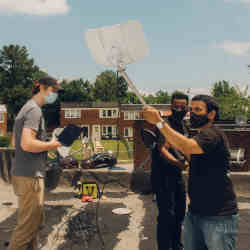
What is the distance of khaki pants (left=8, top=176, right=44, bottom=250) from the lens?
3.41 meters

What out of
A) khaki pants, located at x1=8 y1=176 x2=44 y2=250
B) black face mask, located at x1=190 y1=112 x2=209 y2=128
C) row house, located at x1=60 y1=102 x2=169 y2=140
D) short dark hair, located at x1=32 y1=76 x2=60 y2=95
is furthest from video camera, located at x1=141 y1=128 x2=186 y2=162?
row house, located at x1=60 y1=102 x2=169 y2=140

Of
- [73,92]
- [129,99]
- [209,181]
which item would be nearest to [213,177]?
[209,181]

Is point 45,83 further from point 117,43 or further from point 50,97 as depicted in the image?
point 117,43

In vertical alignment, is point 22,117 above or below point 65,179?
above

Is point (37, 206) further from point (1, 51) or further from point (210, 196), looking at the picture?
point (1, 51)

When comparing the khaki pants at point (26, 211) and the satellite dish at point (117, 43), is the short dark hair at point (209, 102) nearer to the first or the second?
the satellite dish at point (117, 43)

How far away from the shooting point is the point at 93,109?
6981 cm

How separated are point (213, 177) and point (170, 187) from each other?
1.26 meters

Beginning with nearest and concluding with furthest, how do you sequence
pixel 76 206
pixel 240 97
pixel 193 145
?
1. pixel 193 145
2. pixel 76 206
3. pixel 240 97

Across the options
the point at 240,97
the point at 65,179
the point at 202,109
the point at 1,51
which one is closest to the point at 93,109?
the point at 1,51

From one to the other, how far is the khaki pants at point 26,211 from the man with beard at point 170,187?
1.46 meters

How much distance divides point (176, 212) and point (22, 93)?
227 feet

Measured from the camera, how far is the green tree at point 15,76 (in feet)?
225

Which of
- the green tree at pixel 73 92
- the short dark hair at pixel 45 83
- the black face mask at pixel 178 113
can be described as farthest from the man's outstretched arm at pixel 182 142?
the green tree at pixel 73 92
